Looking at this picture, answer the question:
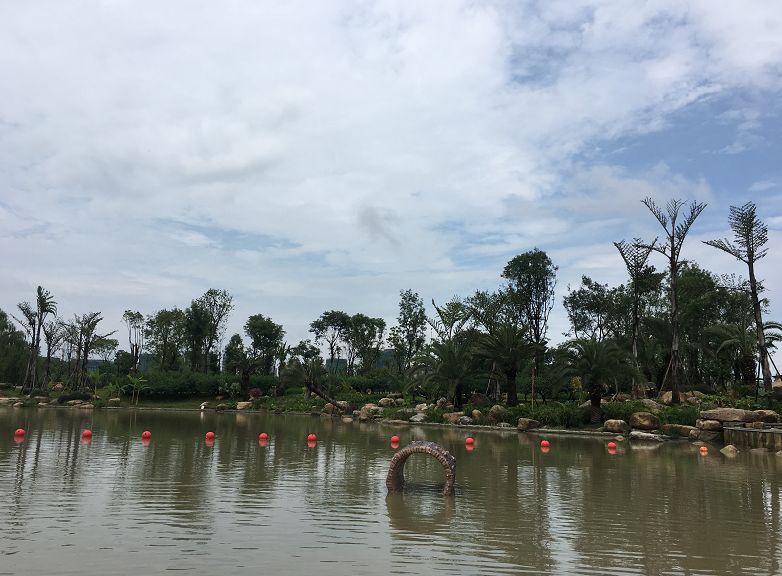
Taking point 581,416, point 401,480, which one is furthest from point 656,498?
point 581,416

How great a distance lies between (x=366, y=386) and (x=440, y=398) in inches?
654

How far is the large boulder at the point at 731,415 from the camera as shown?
24953 millimetres

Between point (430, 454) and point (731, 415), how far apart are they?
19247 mm

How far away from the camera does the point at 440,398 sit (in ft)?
130

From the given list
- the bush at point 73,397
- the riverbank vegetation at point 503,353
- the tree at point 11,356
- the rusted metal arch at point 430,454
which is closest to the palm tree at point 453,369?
the riverbank vegetation at point 503,353

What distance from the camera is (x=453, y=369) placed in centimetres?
3644

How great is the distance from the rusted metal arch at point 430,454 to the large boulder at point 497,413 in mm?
19640

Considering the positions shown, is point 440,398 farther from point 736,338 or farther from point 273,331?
point 273,331

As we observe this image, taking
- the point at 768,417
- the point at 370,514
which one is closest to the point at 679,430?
the point at 768,417

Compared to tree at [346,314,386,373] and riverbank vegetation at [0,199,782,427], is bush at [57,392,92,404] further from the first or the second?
tree at [346,314,386,373]

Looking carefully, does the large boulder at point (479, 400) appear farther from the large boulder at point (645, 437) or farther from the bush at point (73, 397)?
the bush at point (73, 397)

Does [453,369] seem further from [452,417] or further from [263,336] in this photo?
[263,336]

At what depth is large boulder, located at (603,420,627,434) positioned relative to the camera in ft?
87.0

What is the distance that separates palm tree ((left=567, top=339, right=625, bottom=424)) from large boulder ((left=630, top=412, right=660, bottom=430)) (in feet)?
8.62
